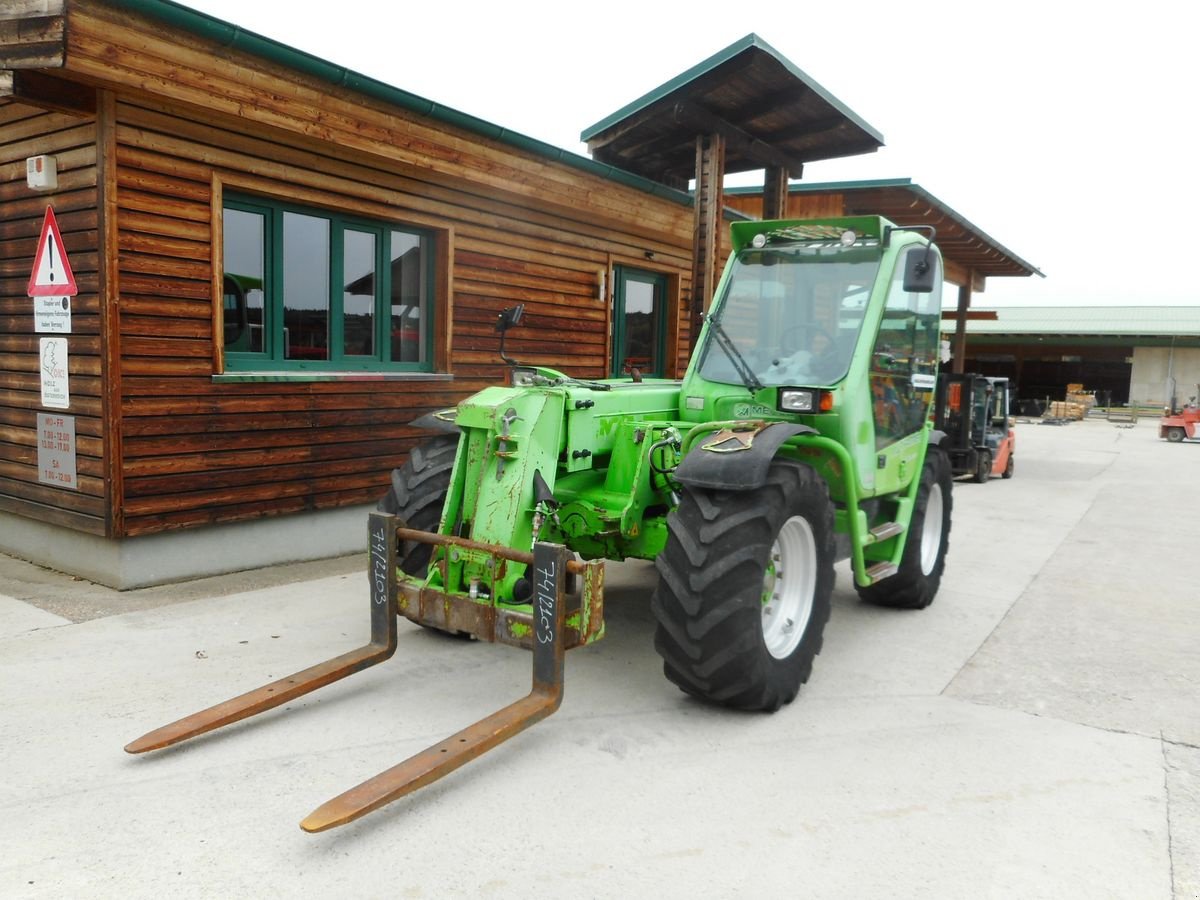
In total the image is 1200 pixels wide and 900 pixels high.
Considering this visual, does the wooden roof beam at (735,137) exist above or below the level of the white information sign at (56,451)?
above

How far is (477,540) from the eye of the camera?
4.06m

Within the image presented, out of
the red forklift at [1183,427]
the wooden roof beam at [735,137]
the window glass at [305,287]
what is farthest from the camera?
the red forklift at [1183,427]

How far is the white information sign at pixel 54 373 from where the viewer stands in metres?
5.86

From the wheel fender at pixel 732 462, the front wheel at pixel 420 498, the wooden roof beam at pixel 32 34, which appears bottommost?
the front wheel at pixel 420 498

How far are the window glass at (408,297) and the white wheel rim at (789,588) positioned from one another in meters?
4.33


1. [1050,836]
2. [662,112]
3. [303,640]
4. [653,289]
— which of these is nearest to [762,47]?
[662,112]

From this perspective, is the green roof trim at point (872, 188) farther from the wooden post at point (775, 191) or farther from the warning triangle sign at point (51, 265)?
the warning triangle sign at point (51, 265)

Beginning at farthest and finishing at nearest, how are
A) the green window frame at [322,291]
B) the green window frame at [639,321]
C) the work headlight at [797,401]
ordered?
the green window frame at [639,321]
the green window frame at [322,291]
the work headlight at [797,401]

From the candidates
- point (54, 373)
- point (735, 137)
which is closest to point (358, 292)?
point (54, 373)

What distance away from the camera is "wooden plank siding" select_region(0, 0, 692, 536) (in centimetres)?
554

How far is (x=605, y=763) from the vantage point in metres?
3.56

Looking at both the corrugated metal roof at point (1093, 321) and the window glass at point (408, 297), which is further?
the corrugated metal roof at point (1093, 321)

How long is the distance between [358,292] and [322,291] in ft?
1.16

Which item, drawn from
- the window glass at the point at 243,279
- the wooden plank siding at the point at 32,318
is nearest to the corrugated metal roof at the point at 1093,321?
the window glass at the point at 243,279
